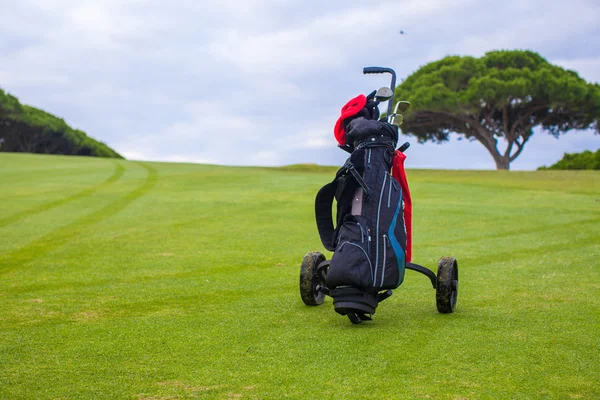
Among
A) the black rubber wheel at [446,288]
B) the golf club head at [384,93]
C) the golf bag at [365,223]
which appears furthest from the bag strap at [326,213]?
the black rubber wheel at [446,288]

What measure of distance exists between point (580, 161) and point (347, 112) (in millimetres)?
50778

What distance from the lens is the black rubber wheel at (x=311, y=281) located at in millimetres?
6492

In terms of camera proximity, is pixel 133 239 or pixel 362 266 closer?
pixel 362 266

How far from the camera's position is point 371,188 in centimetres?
574

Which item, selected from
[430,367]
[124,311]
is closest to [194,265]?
[124,311]

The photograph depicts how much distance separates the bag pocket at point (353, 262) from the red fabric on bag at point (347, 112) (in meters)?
1.11

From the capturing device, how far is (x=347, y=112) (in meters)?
6.25

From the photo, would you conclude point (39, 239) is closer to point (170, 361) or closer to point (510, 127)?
point (170, 361)

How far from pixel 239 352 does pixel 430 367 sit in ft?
4.60

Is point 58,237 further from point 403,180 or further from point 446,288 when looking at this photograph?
point 446,288

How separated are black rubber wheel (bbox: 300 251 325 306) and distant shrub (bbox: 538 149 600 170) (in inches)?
1908

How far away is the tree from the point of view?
47.4 m

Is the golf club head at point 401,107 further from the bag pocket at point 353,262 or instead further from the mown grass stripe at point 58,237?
the mown grass stripe at point 58,237

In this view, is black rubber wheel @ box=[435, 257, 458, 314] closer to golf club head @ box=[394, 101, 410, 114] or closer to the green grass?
the green grass
